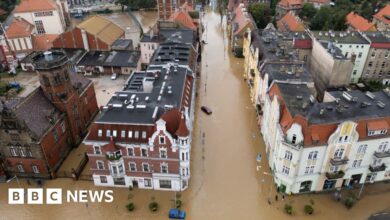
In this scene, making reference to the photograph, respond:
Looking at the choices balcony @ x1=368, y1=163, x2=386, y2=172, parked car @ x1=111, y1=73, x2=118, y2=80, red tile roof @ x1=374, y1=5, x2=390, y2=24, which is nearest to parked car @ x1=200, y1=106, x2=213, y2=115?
parked car @ x1=111, y1=73, x2=118, y2=80

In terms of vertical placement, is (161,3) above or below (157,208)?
above

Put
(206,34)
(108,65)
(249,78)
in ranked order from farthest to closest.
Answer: (206,34), (108,65), (249,78)

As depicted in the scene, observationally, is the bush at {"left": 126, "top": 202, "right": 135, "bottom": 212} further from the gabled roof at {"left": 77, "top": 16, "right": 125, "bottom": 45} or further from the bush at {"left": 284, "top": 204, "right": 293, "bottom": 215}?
the gabled roof at {"left": 77, "top": 16, "right": 125, "bottom": 45}

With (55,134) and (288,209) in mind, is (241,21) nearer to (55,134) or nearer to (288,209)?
(288,209)

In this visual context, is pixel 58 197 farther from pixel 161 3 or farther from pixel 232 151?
pixel 161 3

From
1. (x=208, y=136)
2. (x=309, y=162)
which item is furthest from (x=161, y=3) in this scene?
(x=309, y=162)

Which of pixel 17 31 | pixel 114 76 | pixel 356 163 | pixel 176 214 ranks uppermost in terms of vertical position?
pixel 17 31

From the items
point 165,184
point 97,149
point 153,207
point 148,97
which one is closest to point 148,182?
point 165,184
